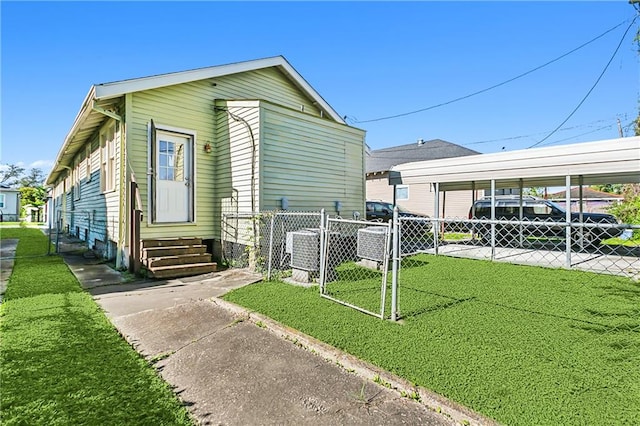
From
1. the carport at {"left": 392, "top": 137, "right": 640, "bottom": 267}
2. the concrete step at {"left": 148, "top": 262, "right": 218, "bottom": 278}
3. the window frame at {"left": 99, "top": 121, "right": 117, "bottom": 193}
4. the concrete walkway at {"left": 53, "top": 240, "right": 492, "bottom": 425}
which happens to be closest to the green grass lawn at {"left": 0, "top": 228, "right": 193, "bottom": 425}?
the concrete walkway at {"left": 53, "top": 240, "right": 492, "bottom": 425}

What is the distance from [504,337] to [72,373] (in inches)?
156

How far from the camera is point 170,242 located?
7.17 meters

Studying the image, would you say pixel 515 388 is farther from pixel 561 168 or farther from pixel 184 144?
pixel 184 144

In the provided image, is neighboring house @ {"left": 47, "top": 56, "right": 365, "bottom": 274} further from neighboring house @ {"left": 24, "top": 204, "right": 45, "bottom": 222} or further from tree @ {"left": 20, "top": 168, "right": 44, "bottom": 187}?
tree @ {"left": 20, "top": 168, "right": 44, "bottom": 187}

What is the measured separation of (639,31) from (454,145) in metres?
18.2

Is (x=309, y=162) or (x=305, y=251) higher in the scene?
(x=309, y=162)

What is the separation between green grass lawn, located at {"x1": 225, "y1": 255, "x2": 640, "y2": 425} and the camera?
2170 millimetres

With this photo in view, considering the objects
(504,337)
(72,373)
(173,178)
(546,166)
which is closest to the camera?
(72,373)

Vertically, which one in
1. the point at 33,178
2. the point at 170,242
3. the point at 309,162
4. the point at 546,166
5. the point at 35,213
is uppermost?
the point at 33,178

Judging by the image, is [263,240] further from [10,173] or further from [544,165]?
[10,173]

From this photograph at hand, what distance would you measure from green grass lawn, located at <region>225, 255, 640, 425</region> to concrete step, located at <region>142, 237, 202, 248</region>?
9.50 feet

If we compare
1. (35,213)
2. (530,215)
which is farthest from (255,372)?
(35,213)

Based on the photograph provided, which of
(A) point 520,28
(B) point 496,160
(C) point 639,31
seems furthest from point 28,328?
(A) point 520,28

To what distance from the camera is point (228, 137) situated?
25.6 feet
